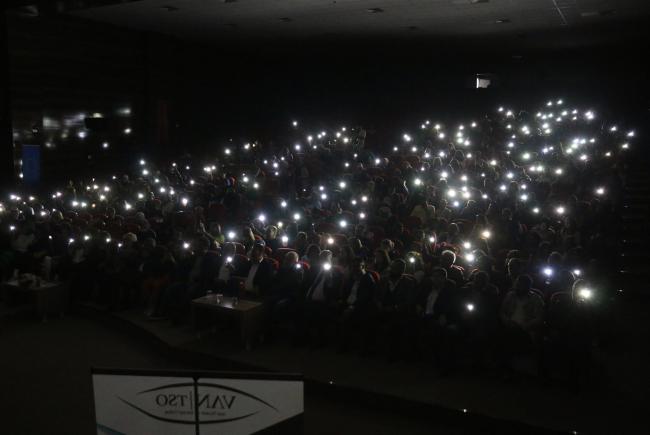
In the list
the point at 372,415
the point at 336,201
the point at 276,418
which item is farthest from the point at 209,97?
the point at 276,418

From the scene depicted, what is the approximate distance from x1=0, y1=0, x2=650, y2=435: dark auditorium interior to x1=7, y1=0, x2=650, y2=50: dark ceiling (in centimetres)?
13

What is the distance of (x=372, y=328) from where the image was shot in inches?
262

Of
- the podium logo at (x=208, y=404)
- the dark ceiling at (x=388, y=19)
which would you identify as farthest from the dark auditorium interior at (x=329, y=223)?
the dark ceiling at (x=388, y=19)

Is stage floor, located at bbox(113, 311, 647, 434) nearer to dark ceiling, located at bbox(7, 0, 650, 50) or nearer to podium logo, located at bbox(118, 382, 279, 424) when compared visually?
podium logo, located at bbox(118, 382, 279, 424)

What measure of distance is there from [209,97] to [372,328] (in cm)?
1435

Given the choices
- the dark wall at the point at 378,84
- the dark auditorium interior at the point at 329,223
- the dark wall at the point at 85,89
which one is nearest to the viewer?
the dark auditorium interior at the point at 329,223

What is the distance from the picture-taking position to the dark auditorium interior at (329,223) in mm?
5594

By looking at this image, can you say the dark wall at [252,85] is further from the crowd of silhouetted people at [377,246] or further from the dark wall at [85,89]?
the crowd of silhouetted people at [377,246]

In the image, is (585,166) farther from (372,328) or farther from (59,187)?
(59,187)

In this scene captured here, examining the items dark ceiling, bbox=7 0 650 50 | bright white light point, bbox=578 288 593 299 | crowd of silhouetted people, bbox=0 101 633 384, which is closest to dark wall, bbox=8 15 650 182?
dark ceiling, bbox=7 0 650 50

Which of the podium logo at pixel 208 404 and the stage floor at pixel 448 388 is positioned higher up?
the podium logo at pixel 208 404

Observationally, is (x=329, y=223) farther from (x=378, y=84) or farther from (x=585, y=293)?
(x=378, y=84)

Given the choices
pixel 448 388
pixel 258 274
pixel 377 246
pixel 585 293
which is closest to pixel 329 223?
pixel 377 246

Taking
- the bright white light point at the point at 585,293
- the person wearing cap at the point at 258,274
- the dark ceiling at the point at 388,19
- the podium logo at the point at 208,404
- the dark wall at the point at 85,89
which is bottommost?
the person wearing cap at the point at 258,274
